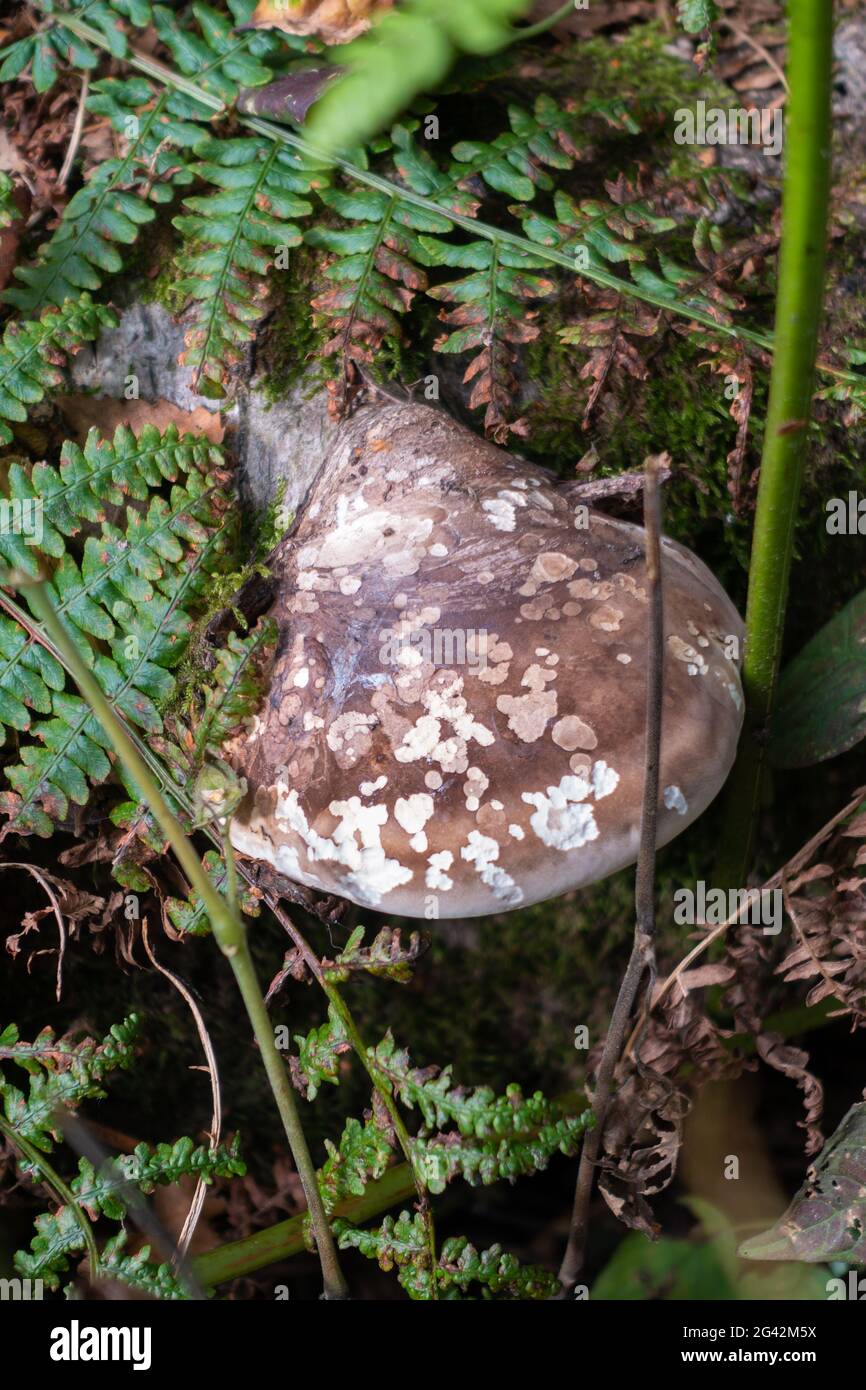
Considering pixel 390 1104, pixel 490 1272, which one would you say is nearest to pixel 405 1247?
pixel 490 1272

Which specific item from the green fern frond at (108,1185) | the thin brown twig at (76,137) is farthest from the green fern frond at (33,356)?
the green fern frond at (108,1185)

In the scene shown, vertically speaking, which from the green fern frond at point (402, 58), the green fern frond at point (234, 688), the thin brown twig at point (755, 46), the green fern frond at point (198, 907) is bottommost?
the green fern frond at point (198, 907)

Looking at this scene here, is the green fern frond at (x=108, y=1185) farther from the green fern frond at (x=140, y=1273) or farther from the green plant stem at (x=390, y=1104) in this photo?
the green plant stem at (x=390, y=1104)

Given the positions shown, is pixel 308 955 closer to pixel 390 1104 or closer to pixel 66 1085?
pixel 390 1104

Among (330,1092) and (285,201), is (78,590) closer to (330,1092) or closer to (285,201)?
(285,201)

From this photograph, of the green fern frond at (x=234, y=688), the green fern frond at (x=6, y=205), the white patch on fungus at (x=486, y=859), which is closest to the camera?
the white patch on fungus at (x=486, y=859)

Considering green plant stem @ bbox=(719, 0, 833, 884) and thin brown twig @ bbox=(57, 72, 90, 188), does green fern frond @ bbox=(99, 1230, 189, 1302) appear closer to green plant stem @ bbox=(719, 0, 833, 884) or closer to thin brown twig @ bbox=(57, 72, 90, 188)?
green plant stem @ bbox=(719, 0, 833, 884)
